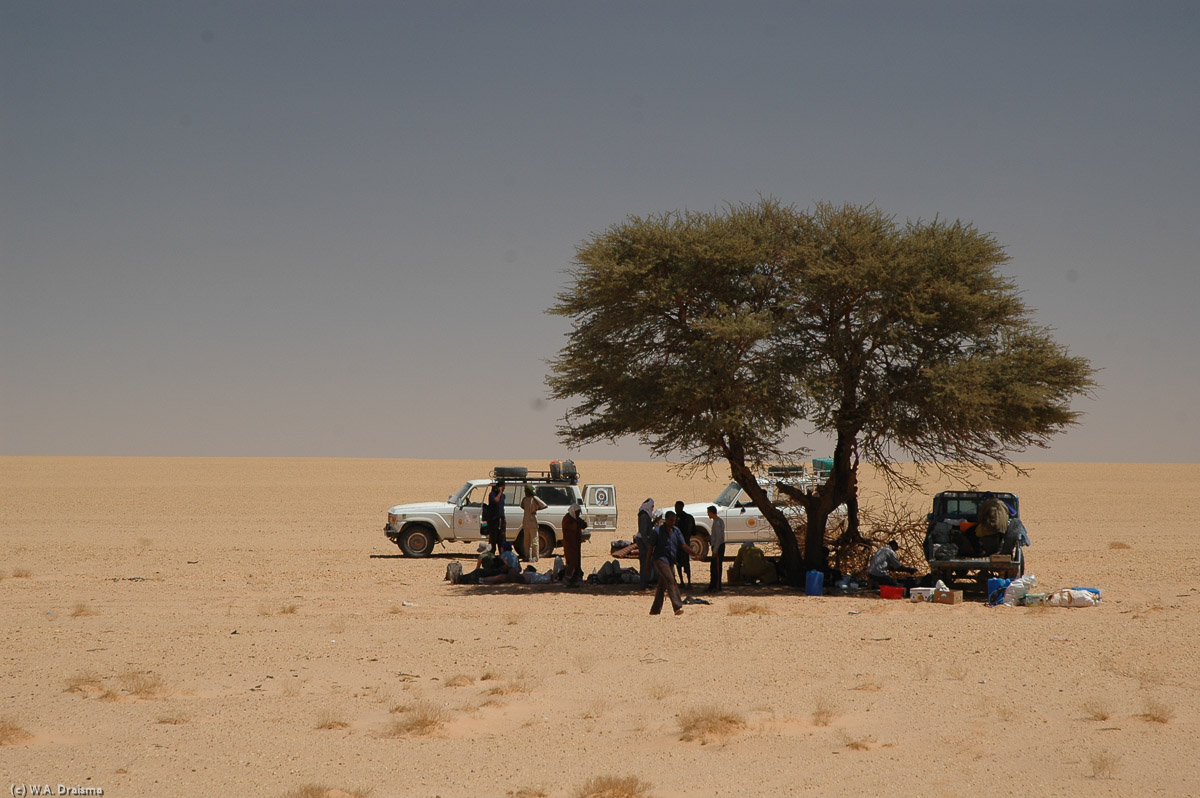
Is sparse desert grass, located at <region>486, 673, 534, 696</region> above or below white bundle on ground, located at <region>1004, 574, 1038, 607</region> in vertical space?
below

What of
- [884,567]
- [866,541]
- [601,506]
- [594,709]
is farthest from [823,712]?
[601,506]

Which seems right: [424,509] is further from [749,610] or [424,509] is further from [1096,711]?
[1096,711]

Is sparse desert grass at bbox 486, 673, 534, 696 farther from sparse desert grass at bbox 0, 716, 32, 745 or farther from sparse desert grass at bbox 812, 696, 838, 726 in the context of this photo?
sparse desert grass at bbox 0, 716, 32, 745

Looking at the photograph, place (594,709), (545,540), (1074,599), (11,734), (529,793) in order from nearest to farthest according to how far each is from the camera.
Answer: (529,793) < (11,734) < (594,709) < (1074,599) < (545,540)

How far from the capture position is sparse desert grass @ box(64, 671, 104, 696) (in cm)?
1105

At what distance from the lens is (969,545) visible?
62.7 ft

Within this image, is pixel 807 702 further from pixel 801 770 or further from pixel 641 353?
pixel 641 353

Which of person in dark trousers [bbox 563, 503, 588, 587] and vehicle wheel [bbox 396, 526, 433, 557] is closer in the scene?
person in dark trousers [bbox 563, 503, 588, 587]

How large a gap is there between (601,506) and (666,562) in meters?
9.37

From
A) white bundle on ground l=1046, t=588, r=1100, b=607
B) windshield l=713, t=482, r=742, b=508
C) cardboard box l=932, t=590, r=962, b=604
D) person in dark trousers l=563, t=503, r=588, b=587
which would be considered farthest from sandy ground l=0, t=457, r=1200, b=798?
windshield l=713, t=482, r=742, b=508

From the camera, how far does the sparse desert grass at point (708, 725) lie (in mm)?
9344

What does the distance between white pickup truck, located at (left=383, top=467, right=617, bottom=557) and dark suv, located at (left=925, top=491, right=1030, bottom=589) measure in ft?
27.3

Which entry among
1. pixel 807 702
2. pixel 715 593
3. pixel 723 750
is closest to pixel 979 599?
pixel 715 593

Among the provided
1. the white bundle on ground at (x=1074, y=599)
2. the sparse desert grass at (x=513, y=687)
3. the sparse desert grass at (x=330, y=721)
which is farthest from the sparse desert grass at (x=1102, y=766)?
the white bundle on ground at (x=1074, y=599)
